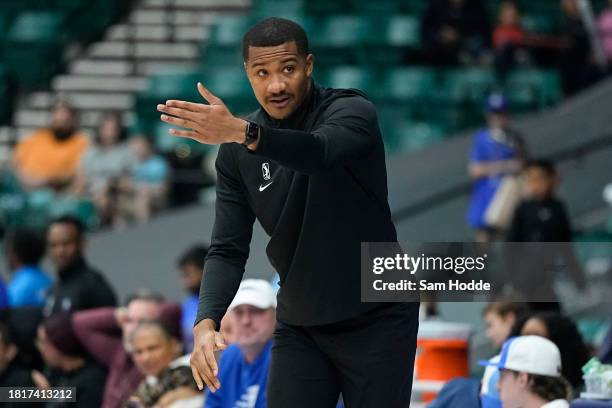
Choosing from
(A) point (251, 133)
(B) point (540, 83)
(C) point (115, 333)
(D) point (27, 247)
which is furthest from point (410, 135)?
(A) point (251, 133)

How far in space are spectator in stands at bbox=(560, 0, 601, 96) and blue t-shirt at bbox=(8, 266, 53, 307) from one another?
5519mm

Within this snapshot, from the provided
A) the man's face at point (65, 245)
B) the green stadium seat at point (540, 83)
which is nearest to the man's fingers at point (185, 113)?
the man's face at point (65, 245)

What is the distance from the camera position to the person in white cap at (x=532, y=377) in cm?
Answer: 602

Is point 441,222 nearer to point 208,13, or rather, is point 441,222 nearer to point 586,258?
point 586,258

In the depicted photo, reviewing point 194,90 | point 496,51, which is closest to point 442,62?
point 496,51

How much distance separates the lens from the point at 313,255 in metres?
4.62

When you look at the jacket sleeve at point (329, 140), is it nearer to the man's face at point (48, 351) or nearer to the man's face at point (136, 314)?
the man's face at point (136, 314)

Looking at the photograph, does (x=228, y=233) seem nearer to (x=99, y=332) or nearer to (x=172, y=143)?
(x=99, y=332)

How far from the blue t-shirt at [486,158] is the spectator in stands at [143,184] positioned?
9.37ft

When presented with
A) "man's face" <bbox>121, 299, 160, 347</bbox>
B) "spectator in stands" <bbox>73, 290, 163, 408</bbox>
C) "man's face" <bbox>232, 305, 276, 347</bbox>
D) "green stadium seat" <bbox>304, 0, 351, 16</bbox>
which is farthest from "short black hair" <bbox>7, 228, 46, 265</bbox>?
"green stadium seat" <bbox>304, 0, 351, 16</bbox>

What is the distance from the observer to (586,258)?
34.5 feet

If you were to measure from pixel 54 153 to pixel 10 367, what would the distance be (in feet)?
19.3

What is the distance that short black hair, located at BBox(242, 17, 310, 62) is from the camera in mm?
4480

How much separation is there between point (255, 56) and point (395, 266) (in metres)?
0.80
